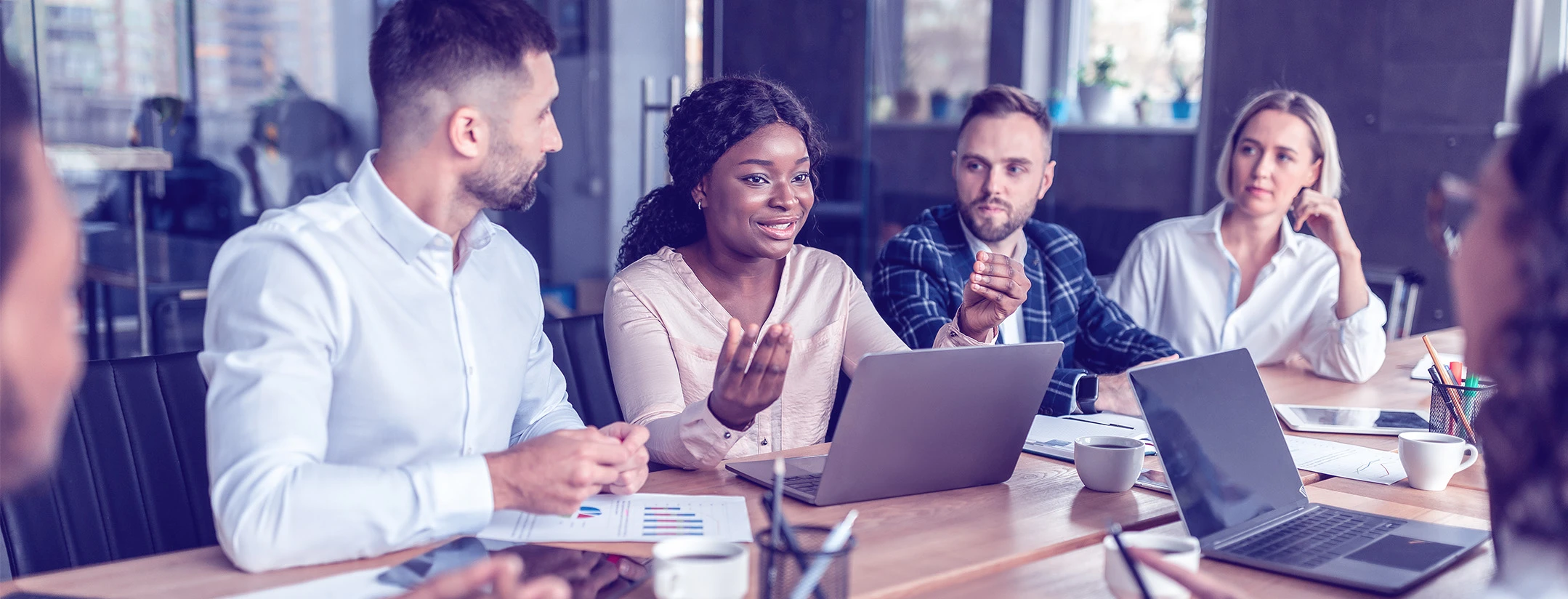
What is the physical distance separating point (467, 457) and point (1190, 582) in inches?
28.9

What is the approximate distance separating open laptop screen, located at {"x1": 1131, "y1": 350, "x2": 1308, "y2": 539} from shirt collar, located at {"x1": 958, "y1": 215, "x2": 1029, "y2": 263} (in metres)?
1.06

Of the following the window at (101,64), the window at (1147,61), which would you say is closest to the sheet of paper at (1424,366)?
the window at (1147,61)

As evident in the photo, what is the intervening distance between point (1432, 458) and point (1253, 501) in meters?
0.36

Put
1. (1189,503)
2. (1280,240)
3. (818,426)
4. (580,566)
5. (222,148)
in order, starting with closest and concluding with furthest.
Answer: (580,566), (1189,503), (818,426), (1280,240), (222,148)

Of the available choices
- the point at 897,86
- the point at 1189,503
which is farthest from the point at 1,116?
the point at 897,86

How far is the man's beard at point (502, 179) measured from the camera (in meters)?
1.47

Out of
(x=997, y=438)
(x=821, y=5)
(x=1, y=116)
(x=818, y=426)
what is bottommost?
(x=818, y=426)

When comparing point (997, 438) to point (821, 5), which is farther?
point (821, 5)

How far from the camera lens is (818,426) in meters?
2.12

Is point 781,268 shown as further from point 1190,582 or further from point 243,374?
point 1190,582

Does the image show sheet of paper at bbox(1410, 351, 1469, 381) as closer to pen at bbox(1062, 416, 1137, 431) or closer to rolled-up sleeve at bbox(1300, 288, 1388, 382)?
rolled-up sleeve at bbox(1300, 288, 1388, 382)

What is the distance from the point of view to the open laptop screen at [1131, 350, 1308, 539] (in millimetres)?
1300

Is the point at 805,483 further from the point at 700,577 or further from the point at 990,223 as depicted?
the point at 990,223

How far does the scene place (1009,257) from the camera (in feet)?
8.32
